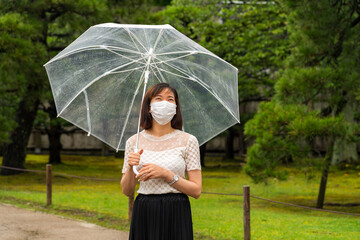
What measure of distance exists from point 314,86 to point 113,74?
6063 millimetres

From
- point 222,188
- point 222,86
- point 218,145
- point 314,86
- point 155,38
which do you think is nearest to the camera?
point 155,38

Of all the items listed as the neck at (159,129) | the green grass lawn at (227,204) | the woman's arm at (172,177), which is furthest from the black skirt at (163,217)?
the green grass lawn at (227,204)

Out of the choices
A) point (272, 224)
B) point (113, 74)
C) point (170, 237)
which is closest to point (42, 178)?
point (272, 224)

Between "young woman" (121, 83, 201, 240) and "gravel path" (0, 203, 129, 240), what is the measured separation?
3809 millimetres

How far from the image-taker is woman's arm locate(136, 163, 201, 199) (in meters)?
2.93

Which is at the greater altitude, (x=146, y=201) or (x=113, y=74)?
(x=113, y=74)

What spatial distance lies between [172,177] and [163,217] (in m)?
0.32

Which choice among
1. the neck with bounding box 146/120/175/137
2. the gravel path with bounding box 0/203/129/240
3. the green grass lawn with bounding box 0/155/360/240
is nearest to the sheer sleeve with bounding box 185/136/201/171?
the neck with bounding box 146/120/175/137

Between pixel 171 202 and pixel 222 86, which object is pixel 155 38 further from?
pixel 171 202

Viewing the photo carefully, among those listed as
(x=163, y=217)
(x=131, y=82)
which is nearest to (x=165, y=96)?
(x=163, y=217)

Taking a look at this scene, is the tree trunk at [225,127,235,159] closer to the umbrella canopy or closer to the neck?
the umbrella canopy

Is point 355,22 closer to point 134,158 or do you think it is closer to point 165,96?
A: point 165,96

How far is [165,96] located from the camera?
3.29 meters

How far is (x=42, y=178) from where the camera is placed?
15602 millimetres
